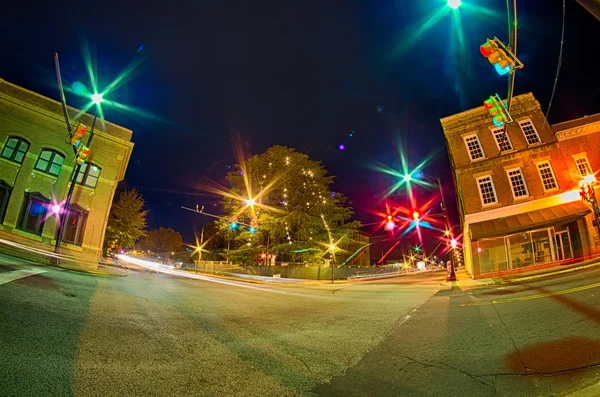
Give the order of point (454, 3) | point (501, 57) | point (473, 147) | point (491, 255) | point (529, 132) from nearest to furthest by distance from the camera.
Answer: point (454, 3) → point (501, 57) → point (491, 255) → point (529, 132) → point (473, 147)

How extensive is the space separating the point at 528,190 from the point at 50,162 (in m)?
36.8

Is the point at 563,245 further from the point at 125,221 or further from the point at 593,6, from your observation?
the point at 125,221

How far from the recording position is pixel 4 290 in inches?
202

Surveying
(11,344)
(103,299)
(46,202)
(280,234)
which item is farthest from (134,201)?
(11,344)

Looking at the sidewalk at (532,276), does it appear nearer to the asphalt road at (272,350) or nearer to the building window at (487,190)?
the building window at (487,190)

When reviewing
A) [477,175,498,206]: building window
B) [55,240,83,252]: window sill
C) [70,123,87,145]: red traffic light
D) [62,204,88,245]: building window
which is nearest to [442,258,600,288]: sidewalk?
[477,175,498,206]: building window

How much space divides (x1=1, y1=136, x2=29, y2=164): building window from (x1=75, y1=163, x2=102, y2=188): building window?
3576mm

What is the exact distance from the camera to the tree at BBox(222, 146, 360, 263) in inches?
1143

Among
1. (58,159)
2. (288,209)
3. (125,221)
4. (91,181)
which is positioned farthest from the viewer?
(125,221)

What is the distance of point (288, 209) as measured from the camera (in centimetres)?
2955

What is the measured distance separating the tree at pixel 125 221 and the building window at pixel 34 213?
417 inches

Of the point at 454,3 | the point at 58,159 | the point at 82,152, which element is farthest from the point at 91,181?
the point at 454,3

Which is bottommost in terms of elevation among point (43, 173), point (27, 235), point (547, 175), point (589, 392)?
point (589, 392)

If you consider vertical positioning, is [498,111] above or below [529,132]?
below
